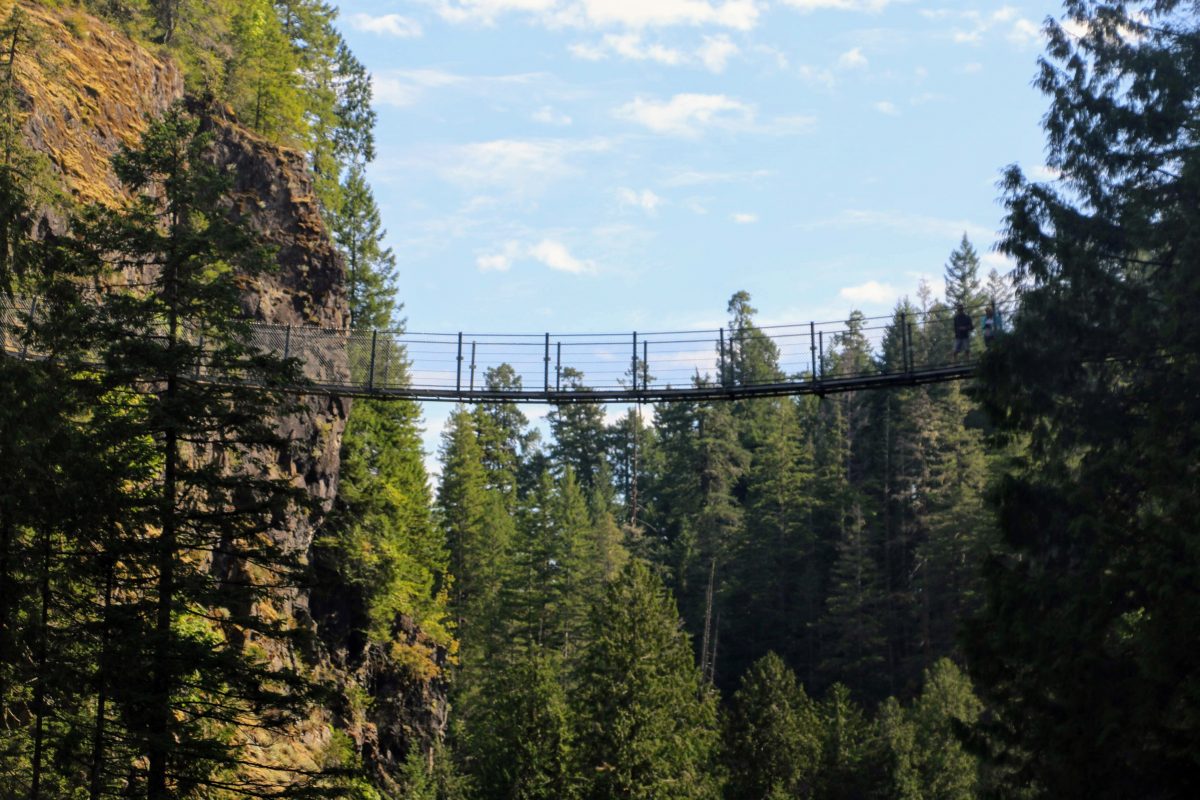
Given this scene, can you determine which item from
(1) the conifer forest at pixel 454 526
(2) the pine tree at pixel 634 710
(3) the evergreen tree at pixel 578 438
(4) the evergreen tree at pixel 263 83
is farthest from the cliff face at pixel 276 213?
(3) the evergreen tree at pixel 578 438

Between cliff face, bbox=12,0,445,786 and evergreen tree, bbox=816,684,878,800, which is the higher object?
cliff face, bbox=12,0,445,786

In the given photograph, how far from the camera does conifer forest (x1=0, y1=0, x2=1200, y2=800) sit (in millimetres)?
16062

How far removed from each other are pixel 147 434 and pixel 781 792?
3914cm

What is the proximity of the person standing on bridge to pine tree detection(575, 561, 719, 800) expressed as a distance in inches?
796

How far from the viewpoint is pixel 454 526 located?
69188 millimetres

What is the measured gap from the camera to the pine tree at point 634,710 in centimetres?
4319

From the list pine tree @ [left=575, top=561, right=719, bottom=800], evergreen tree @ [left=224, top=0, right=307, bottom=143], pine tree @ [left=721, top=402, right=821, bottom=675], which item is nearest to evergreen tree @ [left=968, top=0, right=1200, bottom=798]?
pine tree @ [left=575, top=561, right=719, bottom=800]

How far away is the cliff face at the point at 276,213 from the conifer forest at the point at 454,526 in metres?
0.15

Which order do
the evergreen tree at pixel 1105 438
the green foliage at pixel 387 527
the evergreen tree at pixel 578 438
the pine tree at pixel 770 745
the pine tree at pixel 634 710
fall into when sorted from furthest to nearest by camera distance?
1. the evergreen tree at pixel 578 438
2. the pine tree at pixel 770 745
3. the green foliage at pixel 387 527
4. the pine tree at pixel 634 710
5. the evergreen tree at pixel 1105 438

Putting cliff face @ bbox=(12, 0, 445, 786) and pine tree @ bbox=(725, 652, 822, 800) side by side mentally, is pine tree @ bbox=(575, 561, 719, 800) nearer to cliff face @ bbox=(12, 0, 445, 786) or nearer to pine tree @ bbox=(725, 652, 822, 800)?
pine tree @ bbox=(725, 652, 822, 800)

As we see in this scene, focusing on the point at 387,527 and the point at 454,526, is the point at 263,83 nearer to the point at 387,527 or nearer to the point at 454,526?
the point at 387,527

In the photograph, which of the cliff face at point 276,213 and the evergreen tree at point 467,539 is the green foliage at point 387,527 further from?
the evergreen tree at point 467,539

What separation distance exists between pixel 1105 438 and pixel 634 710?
26.0 m

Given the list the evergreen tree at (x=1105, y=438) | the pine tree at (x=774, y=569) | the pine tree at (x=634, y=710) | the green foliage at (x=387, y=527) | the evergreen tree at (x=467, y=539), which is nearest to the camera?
the evergreen tree at (x=1105, y=438)
